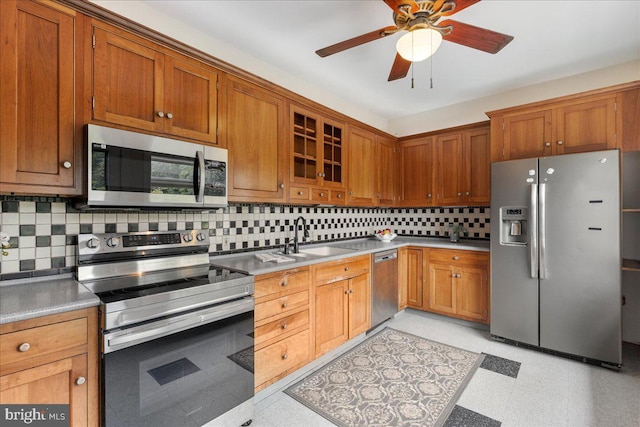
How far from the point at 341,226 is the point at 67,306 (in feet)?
9.34

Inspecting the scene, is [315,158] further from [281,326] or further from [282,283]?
[281,326]

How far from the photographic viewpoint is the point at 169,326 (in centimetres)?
142

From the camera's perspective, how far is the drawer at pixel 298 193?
2571 mm

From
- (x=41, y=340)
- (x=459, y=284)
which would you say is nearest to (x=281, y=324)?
(x=41, y=340)

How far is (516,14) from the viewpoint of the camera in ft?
6.73

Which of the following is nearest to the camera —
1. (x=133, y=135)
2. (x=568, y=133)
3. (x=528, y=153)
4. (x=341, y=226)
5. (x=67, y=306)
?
(x=67, y=306)

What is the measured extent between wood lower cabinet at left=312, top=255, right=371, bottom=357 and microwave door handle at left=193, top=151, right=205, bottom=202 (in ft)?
3.33

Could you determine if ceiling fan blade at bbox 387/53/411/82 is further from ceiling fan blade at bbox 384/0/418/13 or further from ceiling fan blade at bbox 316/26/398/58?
ceiling fan blade at bbox 384/0/418/13

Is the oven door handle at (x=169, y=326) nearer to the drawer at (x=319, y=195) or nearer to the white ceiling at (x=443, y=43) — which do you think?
the drawer at (x=319, y=195)

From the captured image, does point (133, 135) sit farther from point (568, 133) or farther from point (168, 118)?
point (568, 133)

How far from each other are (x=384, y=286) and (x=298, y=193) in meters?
1.41

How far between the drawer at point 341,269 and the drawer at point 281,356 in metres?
0.44

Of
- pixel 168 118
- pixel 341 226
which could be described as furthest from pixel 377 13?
pixel 341 226

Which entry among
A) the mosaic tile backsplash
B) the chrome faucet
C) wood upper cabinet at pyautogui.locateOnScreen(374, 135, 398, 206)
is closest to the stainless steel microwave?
the mosaic tile backsplash
